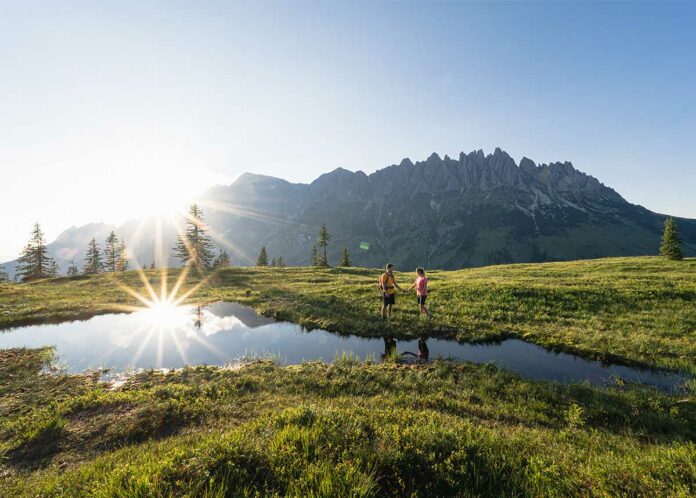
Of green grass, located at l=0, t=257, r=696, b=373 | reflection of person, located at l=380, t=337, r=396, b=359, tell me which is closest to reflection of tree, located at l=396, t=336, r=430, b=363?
reflection of person, located at l=380, t=337, r=396, b=359

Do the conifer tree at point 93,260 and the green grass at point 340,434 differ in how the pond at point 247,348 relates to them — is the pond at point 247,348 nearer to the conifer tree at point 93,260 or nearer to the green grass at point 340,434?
the green grass at point 340,434

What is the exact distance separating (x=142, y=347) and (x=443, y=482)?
57.9ft

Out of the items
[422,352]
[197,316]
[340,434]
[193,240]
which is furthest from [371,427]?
[193,240]

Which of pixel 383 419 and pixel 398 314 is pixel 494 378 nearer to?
pixel 383 419

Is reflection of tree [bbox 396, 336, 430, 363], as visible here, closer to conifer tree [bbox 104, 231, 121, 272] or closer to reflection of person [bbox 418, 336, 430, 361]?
reflection of person [bbox 418, 336, 430, 361]

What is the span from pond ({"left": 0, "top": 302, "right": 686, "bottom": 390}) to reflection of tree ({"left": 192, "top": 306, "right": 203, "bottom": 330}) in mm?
77

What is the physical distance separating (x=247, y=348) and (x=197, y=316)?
10146mm

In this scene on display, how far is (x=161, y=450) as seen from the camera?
6613 millimetres

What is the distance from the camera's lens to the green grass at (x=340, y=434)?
4.81 m

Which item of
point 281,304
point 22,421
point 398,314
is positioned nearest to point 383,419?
point 22,421

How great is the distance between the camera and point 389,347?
15750 mm

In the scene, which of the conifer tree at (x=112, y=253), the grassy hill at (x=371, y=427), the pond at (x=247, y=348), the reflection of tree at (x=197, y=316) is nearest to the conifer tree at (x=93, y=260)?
the conifer tree at (x=112, y=253)

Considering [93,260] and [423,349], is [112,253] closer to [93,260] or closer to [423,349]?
[93,260]

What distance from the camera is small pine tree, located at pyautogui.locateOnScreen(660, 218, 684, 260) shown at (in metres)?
47.8
